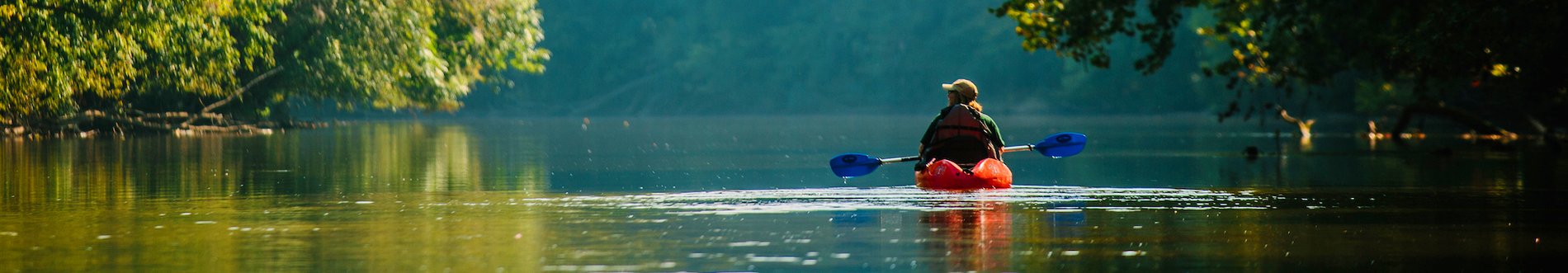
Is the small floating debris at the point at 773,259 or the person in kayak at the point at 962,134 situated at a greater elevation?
the person in kayak at the point at 962,134

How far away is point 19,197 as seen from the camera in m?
18.5

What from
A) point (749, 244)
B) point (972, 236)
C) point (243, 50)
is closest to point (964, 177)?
point (972, 236)

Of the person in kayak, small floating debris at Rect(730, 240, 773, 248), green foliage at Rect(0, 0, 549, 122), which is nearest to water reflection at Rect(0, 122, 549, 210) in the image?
green foliage at Rect(0, 0, 549, 122)

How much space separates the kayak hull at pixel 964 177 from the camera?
1900 centimetres

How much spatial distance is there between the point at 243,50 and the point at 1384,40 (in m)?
28.9

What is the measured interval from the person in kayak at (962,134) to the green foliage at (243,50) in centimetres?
1911

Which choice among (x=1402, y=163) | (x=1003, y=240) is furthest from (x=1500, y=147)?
(x=1003, y=240)

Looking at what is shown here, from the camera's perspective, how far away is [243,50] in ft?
170

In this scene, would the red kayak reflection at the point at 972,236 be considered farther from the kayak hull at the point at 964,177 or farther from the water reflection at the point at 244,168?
the water reflection at the point at 244,168

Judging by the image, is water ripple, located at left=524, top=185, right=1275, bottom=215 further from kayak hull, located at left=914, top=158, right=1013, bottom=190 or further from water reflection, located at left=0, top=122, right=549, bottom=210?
water reflection, located at left=0, top=122, right=549, bottom=210

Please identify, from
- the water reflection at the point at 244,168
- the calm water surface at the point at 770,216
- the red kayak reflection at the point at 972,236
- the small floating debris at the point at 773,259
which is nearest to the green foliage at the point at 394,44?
the water reflection at the point at 244,168

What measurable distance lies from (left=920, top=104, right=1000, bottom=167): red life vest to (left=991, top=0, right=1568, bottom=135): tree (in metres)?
7.52

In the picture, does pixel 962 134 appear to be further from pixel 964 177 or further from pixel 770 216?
pixel 770 216

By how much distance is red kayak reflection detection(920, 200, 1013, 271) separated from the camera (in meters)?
11.0
